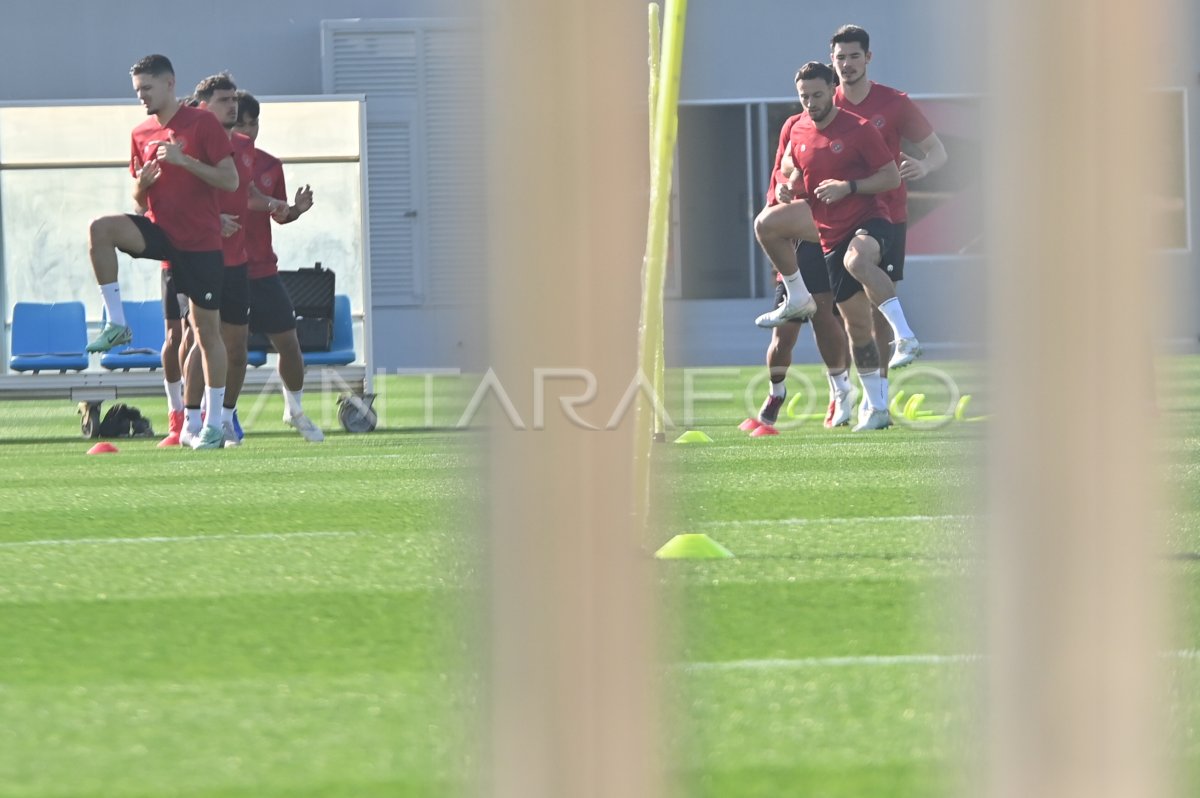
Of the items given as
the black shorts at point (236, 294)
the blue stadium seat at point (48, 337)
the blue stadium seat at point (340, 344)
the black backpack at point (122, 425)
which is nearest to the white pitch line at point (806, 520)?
the black shorts at point (236, 294)

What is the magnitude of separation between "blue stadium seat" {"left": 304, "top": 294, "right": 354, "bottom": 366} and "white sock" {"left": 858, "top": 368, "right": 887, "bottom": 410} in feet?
11.8

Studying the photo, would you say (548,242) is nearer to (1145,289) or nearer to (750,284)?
(1145,289)

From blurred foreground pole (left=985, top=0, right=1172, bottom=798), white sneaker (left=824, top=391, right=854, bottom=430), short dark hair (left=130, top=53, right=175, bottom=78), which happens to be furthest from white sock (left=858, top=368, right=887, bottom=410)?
blurred foreground pole (left=985, top=0, right=1172, bottom=798)

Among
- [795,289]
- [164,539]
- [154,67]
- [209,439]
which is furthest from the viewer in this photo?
[795,289]

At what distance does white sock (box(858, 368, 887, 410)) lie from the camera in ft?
28.0

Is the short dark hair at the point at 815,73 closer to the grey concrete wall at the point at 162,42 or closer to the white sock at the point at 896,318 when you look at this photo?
the white sock at the point at 896,318

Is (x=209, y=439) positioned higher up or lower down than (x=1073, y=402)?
lower down

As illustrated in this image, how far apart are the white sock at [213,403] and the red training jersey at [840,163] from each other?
2674mm

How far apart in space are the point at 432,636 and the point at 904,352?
5.05 metres

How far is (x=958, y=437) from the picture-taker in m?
0.74

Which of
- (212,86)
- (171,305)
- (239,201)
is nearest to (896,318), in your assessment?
(239,201)

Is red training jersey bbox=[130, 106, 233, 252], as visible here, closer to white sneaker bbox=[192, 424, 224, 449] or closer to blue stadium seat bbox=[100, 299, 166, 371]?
white sneaker bbox=[192, 424, 224, 449]

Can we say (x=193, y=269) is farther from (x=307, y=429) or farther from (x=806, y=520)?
(x=806, y=520)

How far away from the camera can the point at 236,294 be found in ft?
28.7
